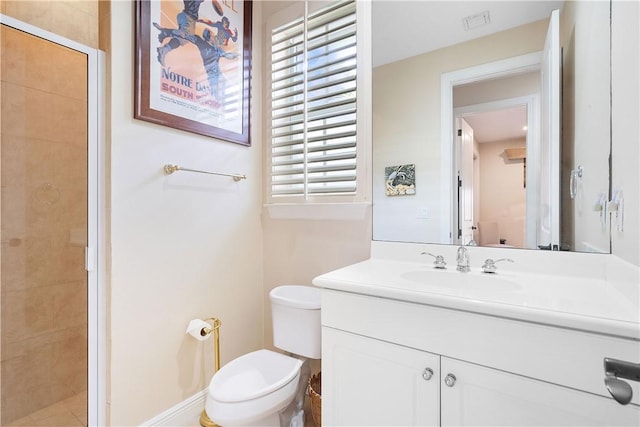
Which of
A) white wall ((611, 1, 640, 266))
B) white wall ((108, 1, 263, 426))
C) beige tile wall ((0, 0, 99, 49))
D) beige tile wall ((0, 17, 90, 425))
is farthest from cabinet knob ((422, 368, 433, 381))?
beige tile wall ((0, 0, 99, 49))

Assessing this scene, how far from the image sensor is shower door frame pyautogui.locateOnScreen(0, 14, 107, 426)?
4.39ft

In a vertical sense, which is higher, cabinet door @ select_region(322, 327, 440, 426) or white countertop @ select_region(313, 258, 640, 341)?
white countertop @ select_region(313, 258, 640, 341)

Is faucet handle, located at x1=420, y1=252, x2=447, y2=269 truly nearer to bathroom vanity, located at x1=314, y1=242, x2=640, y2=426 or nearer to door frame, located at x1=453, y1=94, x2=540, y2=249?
bathroom vanity, located at x1=314, y1=242, x2=640, y2=426

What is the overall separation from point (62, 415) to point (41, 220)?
922 mm

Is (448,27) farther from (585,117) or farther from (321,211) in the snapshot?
(321,211)

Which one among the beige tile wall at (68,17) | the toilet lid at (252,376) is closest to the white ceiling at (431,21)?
the beige tile wall at (68,17)

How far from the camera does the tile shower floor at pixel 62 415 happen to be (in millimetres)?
1378

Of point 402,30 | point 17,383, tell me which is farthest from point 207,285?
point 402,30

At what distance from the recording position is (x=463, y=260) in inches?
52.9

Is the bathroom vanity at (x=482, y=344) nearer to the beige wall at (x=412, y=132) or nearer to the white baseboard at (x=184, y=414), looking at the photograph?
the beige wall at (x=412, y=132)

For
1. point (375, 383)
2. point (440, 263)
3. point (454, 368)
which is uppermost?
point (440, 263)

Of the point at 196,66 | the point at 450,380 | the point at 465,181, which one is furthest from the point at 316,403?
the point at 196,66

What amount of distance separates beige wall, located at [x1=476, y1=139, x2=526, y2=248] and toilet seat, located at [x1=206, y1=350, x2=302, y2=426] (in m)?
1.15

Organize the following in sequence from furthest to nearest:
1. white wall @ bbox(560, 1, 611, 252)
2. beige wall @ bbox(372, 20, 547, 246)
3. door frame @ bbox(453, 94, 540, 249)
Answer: beige wall @ bbox(372, 20, 547, 246), door frame @ bbox(453, 94, 540, 249), white wall @ bbox(560, 1, 611, 252)
